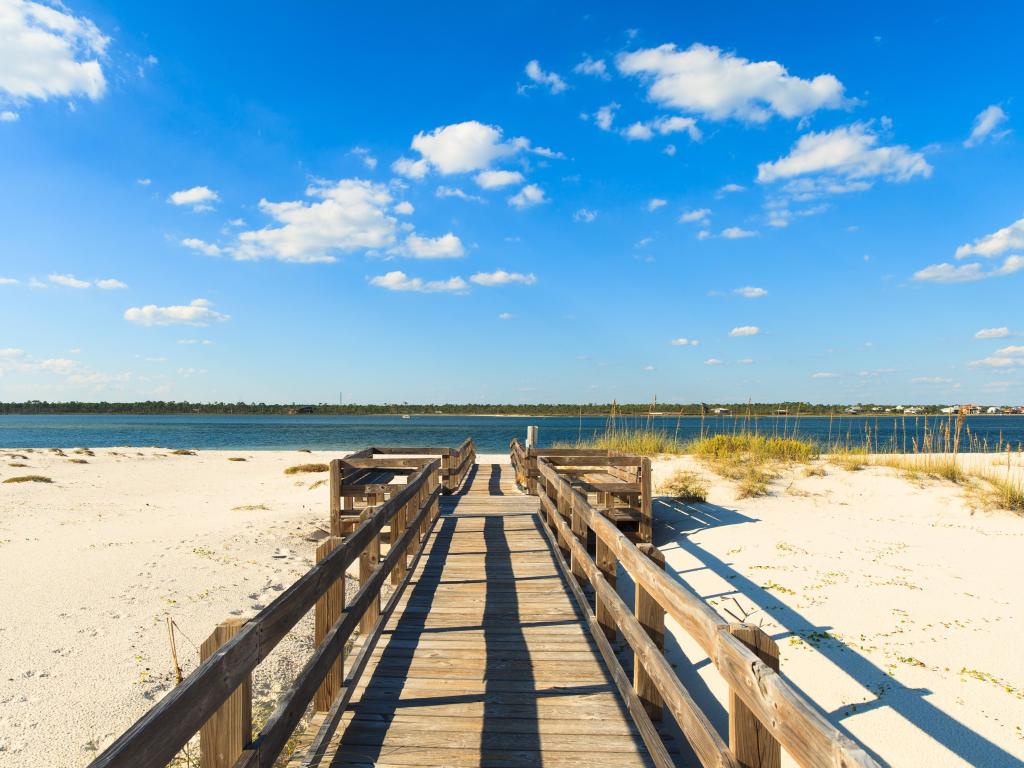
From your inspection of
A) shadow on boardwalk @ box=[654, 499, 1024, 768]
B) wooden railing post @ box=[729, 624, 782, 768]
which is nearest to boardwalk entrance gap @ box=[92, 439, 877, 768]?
wooden railing post @ box=[729, 624, 782, 768]

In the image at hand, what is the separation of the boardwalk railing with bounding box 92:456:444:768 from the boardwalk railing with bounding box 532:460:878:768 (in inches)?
68.3

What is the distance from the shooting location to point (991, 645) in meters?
6.04

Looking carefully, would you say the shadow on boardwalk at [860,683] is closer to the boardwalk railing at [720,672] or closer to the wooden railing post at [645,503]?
the wooden railing post at [645,503]

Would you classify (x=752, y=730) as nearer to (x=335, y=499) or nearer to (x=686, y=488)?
(x=335, y=499)

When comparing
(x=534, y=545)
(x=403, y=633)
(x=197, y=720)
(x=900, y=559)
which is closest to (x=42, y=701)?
(x=403, y=633)

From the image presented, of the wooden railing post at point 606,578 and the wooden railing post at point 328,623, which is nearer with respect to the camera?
the wooden railing post at point 328,623

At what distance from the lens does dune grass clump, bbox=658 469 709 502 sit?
13.8m

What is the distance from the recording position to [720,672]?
231 cm

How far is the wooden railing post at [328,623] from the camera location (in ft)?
11.8

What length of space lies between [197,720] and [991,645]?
7.40 meters

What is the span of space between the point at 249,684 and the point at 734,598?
6.72 metres

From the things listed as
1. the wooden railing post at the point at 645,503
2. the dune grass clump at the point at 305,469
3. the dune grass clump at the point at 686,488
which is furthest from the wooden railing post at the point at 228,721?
the dune grass clump at the point at 305,469

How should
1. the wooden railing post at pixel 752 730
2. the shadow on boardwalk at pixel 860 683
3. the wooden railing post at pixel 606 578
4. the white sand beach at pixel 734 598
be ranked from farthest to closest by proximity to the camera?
the white sand beach at pixel 734 598 < the wooden railing post at pixel 606 578 < the shadow on boardwalk at pixel 860 683 < the wooden railing post at pixel 752 730

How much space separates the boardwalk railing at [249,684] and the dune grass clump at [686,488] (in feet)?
Answer: 33.7
